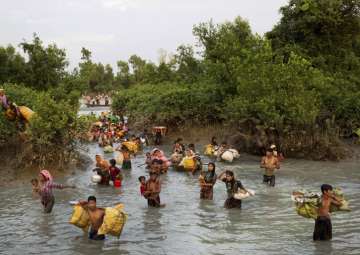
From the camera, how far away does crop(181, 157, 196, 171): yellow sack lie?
2070cm

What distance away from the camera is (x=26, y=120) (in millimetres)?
19656

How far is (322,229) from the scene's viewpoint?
1075cm

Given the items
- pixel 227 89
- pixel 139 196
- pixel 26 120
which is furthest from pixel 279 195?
pixel 227 89

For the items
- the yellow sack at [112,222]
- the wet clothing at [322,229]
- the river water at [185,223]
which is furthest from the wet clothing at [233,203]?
the yellow sack at [112,222]

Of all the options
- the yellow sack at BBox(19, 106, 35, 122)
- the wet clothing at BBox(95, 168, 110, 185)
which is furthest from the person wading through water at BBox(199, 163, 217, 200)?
the yellow sack at BBox(19, 106, 35, 122)

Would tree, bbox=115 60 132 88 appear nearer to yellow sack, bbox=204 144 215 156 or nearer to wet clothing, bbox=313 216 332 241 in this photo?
yellow sack, bbox=204 144 215 156

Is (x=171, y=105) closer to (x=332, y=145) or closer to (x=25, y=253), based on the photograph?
(x=332, y=145)

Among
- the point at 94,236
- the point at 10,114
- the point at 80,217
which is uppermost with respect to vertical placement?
the point at 10,114

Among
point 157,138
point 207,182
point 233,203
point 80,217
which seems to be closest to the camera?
point 80,217

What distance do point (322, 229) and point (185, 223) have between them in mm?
3611

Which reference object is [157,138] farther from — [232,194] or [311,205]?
[311,205]

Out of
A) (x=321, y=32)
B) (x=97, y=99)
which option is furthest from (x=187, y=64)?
(x=97, y=99)

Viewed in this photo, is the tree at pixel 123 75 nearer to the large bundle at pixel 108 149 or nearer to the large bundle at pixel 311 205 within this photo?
the large bundle at pixel 108 149

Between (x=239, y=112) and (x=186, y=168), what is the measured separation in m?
5.57
